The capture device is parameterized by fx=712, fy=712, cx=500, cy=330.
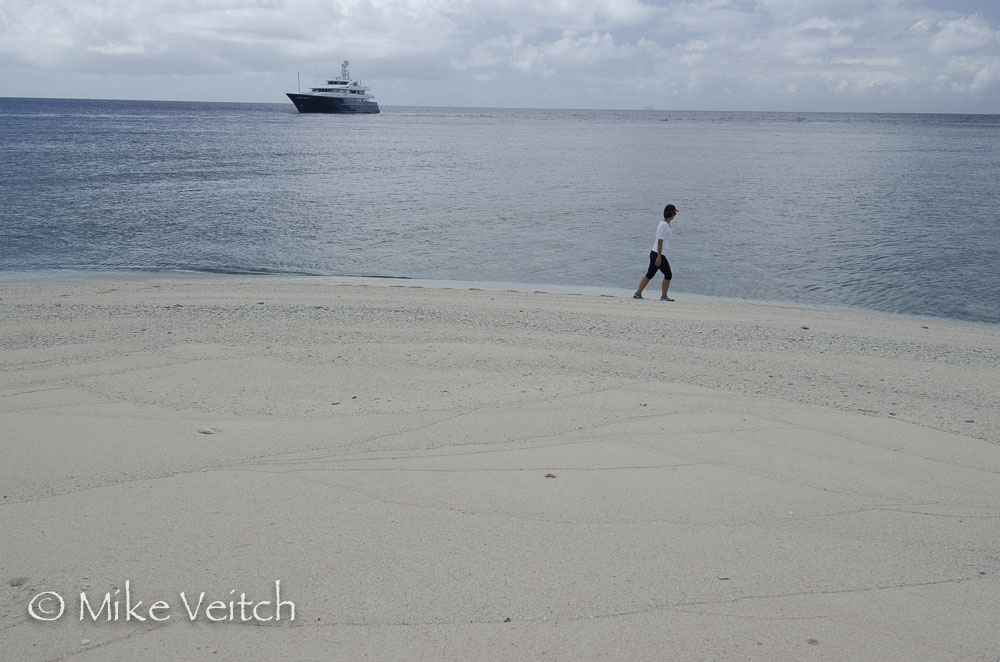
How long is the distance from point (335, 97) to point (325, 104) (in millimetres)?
3108

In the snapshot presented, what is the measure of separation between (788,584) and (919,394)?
447 centimetres

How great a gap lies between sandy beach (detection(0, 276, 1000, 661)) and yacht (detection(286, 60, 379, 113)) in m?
138

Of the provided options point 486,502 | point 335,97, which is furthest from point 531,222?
point 335,97

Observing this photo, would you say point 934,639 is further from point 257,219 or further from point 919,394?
point 257,219

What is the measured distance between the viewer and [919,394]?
22.8ft

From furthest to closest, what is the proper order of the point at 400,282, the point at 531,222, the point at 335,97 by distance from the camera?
the point at 335,97
the point at 531,222
the point at 400,282

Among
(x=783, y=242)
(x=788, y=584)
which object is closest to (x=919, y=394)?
(x=788, y=584)

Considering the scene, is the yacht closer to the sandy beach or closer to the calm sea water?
the calm sea water

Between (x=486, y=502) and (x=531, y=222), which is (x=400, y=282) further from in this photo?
(x=486, y=502)

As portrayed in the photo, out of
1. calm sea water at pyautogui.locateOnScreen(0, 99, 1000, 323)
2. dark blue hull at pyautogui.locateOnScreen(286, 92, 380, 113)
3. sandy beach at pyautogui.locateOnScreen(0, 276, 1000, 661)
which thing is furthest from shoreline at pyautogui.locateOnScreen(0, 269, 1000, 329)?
dark blue hull at pyautogui.locateOnScreen(286, 92, 380, 113)

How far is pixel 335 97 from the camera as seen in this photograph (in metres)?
136

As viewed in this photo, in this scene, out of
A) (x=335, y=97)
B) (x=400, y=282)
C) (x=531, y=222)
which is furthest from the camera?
(x=335, y=97)

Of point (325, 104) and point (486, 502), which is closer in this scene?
point (486, 502)

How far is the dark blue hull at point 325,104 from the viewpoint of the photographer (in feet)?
444
